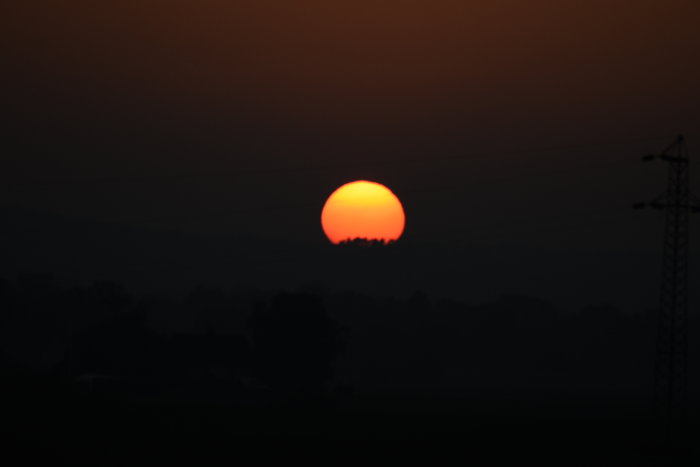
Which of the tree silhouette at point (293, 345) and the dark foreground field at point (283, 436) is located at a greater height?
the tree silhouette at point (293, 345)

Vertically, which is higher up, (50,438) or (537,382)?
(537,382)

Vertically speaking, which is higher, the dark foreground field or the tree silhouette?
the tree silhouette

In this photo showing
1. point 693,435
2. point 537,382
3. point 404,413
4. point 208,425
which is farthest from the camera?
point 537,382

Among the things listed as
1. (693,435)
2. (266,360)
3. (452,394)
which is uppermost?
(452,394)

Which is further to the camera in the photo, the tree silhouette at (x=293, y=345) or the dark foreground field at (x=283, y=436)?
the tree silhouette at (x=293, y=345)

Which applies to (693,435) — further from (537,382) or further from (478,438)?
(537,382)

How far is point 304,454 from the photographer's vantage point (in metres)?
56.5

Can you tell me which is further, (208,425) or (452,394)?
(452,394)

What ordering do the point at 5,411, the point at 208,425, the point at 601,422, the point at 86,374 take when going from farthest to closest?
the point at 86,374
the point at 601,422
the point at 208,425
the point at 5,411

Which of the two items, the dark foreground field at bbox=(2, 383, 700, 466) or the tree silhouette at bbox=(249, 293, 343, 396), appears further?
the tree silhouette at bbox=(249, 293, 343, 396)

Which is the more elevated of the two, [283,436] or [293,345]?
[293,345]

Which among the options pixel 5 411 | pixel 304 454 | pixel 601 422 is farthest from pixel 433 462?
pixel 601 422

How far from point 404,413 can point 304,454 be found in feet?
133

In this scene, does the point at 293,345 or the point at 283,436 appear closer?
the point at 283,436
